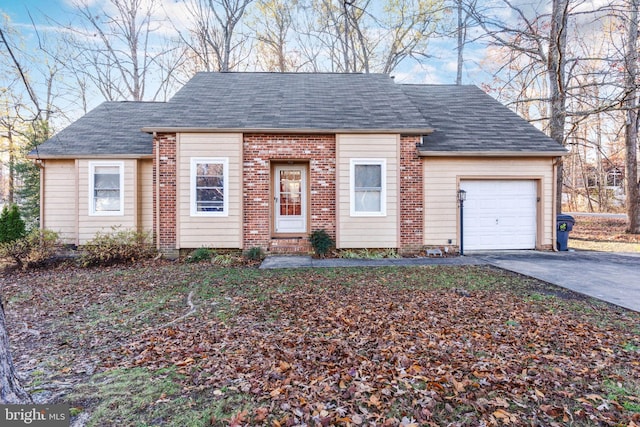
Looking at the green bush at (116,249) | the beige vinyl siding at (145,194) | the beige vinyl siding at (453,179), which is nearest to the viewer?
the green bush at (116,249)

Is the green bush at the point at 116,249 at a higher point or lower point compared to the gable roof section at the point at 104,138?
lower

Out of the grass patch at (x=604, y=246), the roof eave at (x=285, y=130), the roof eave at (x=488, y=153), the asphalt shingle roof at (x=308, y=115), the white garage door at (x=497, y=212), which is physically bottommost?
the grass patch at (x=604, y=246)

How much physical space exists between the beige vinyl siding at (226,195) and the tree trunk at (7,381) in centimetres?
673

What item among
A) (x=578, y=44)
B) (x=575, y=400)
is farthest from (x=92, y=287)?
(x=578, y=44)

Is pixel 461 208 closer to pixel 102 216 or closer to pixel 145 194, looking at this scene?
pixel 145 194

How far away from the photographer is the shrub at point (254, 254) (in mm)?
8758

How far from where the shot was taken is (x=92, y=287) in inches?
248

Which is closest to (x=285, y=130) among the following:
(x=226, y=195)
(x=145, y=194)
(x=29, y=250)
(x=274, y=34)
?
(x=226, y=195)

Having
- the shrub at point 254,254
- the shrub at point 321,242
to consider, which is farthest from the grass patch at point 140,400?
the shrub at point 321,242

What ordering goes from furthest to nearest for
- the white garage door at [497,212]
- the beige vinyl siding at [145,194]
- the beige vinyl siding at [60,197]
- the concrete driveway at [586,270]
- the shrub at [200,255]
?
1. the beige vinyl siding at [60,197]
2. the beige vinyl siding at [145,194]
3. the white garage door at [497,212]
4. the shrub at [200,255]
5. the concrete driveway at [586,270]

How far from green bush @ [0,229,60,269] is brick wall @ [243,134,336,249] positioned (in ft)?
16.9

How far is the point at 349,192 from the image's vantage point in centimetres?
905

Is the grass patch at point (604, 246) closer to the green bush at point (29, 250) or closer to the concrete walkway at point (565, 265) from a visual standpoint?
the concrete walkway at point (565, 265)

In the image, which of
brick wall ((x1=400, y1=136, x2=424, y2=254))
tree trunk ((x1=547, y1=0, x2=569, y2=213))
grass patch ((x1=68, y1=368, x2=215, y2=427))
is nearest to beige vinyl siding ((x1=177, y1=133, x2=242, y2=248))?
brick wall ((x1=400, y1=136, x2=424, y2=254))
